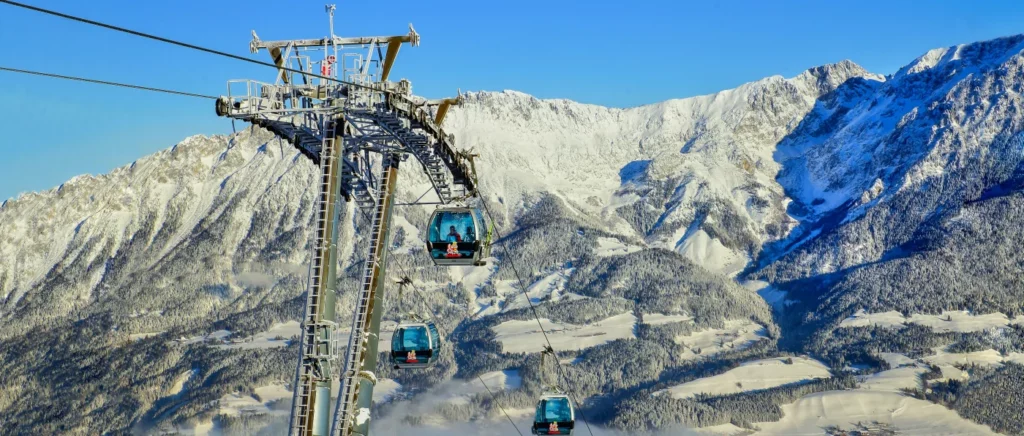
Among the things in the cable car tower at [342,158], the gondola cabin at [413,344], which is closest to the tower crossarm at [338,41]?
the cable car tower at [342,158]

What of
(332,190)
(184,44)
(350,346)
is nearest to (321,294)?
(332,190)

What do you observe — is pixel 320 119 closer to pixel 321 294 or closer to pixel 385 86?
pixel 385 86

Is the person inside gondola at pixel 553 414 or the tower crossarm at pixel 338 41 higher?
the tower crossarm at pixel 338 41

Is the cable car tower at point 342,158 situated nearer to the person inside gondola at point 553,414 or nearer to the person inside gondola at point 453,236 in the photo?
the person inside gondola at point 453,236

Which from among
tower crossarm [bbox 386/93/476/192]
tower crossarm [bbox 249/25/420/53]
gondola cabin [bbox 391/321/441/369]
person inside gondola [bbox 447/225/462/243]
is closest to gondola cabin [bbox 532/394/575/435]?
gondola cabin [bbox 391/321/441/369]

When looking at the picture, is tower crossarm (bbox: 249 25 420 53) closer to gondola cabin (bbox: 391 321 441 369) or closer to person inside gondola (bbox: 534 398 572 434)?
gondola cabin (bbox: 391 321 441 369)

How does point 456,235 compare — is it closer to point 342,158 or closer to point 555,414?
point 342,158
